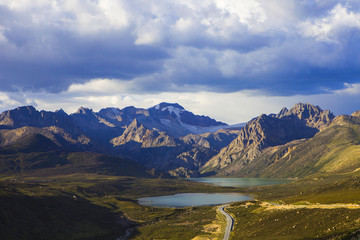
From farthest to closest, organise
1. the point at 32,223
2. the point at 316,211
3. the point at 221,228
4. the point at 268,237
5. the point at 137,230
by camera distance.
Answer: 1. the point at 137,230
2. the point at 32,223
3. the point at 221,228
4. the point at 316,211
5. the point at 268,237

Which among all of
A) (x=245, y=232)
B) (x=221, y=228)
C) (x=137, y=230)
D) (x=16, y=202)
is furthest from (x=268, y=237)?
(x=16, y=202)

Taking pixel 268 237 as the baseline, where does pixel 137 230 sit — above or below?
below

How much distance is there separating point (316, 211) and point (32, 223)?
430 feet

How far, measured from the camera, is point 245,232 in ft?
420

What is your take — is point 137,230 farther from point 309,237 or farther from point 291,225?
point 309,237

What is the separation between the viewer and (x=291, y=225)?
371 ft

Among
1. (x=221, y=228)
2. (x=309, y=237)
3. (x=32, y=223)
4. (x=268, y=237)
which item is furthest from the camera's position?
(x=32, y=223)

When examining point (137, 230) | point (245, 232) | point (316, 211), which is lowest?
point (137, 230)

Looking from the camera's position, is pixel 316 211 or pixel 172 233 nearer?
pixel 316 211

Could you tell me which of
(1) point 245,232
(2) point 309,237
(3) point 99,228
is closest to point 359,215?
(2) point 309,237

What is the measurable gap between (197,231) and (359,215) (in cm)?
8127

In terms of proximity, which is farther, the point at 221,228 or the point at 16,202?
the point at 16,202

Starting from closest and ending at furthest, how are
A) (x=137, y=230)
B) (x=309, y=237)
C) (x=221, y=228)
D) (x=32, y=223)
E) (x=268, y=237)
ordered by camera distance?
(x=309, y=237) < (x=268, y=237) < (x=221, y=228) < (x=32, y=223) < (x=137, y=230)

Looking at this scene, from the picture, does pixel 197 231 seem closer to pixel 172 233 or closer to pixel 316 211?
pixel 172 233
